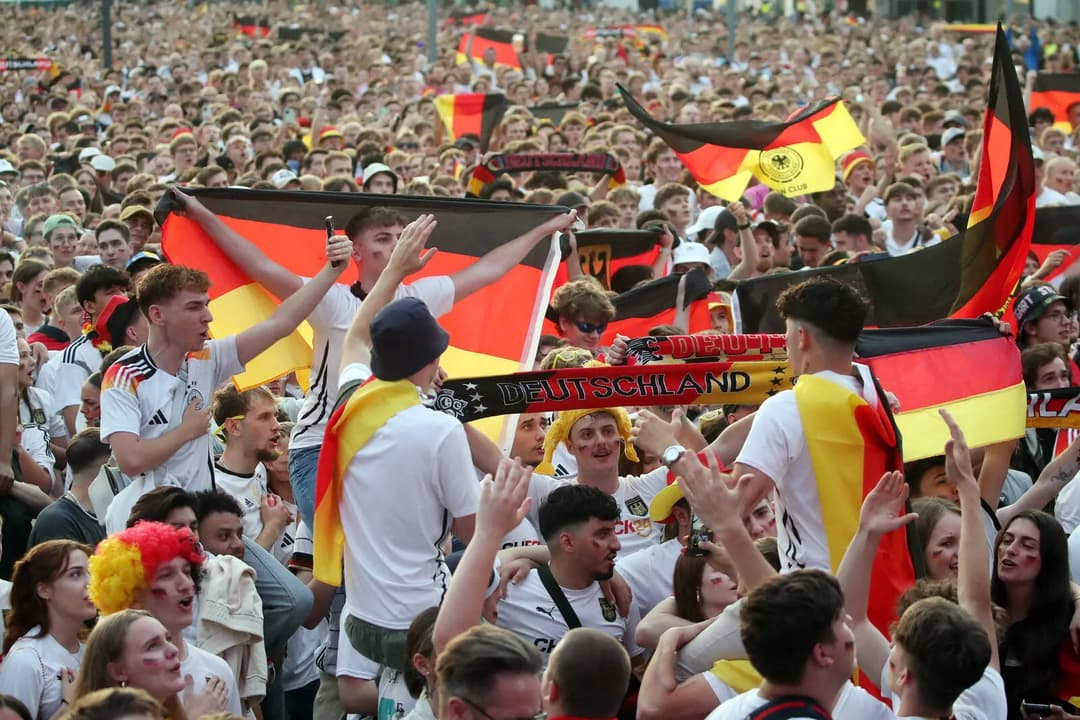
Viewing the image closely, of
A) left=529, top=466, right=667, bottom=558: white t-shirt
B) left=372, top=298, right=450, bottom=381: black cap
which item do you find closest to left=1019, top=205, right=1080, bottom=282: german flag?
left=529, top=466, right=667, bottom=558: white t-shirt

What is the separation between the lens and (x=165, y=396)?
638 centimetres

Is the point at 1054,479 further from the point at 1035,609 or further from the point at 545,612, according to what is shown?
the point at 545,612

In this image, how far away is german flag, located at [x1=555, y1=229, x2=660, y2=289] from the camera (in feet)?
36.8

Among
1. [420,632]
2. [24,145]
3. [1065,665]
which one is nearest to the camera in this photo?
[420,632]

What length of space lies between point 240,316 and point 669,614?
8.06 ft

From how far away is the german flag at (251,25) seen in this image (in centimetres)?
4125

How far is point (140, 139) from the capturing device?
19609mm

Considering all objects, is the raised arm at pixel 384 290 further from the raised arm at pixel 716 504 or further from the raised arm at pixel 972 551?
the raised arm at pixel 972 551

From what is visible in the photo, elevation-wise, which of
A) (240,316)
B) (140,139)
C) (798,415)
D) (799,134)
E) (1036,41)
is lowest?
(1036,41)

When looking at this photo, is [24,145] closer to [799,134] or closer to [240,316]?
[799,134]

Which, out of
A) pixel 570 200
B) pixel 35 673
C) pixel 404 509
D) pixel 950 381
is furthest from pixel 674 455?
pixel 570 200

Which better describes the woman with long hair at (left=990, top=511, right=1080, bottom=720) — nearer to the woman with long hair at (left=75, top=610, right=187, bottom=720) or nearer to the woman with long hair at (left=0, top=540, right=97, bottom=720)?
the woman with long hair at (left=75, top=610, right=187, bottom=720)

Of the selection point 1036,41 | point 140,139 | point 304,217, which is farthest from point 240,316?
point 1036,41

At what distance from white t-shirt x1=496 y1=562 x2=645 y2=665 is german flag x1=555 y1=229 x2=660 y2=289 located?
5.45 m
